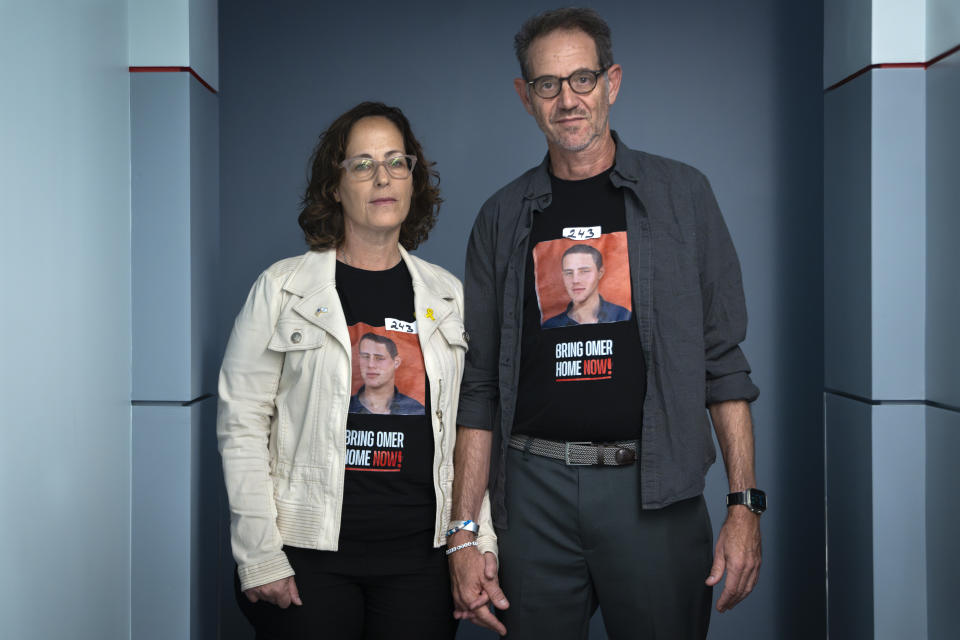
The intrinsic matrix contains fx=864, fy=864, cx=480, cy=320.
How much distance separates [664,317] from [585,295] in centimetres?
20

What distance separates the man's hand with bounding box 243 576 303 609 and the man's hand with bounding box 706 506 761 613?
1.00 meters

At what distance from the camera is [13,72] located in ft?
6.52

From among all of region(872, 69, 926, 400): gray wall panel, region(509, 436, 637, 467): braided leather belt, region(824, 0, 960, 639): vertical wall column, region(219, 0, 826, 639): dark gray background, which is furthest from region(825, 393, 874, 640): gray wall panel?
region(509, 436, 637, 467): braided leather belt

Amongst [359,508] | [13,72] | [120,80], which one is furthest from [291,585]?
[120,80]

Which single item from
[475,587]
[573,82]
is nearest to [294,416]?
[475,587]

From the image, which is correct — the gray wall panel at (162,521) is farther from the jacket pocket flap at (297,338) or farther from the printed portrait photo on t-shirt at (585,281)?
the printed portrait photo on t-shirt at (585,281)

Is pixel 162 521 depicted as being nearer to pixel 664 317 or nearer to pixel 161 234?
pixel 161 234

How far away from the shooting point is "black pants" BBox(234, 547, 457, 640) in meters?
2.08

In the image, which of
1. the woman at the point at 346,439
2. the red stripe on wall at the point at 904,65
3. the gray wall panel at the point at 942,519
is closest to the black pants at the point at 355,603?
the woman at the point at 346,439

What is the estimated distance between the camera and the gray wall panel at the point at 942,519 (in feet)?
8.04

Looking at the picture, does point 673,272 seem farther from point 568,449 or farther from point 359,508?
point 359,508

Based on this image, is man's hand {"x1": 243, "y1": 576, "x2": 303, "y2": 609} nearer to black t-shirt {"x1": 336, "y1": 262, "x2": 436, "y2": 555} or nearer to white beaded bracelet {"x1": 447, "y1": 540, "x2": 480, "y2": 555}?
black t-shirt {"x1": 336, "y1": 262, "x2": 436, "y2": 555}

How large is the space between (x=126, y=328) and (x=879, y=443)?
2.33 metres

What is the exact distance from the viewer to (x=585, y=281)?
2154 millimetres
